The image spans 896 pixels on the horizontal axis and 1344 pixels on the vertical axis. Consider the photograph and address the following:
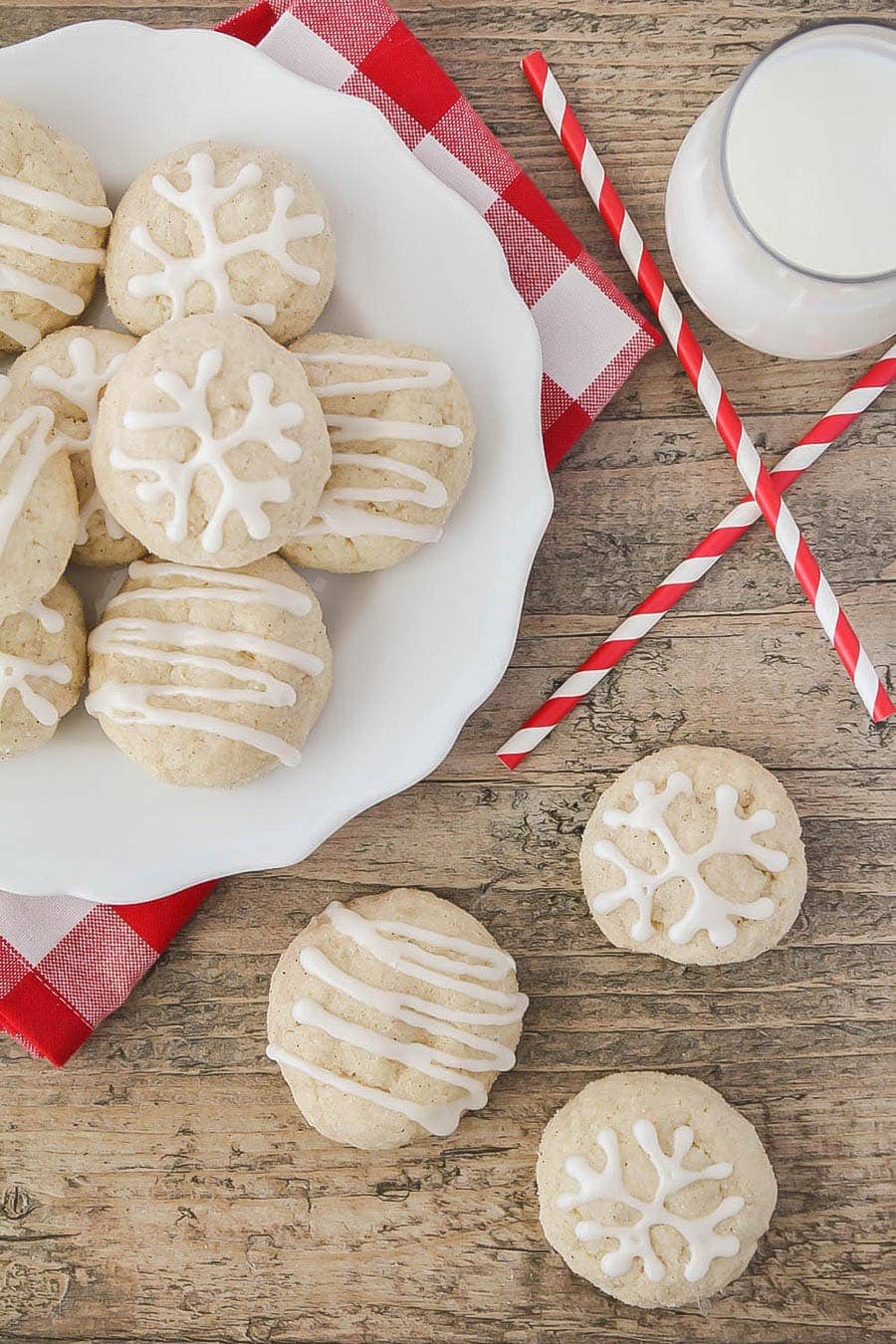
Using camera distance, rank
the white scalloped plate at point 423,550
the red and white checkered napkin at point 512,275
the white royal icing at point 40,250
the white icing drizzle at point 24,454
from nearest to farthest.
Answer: the white icing drizzle at point 24,454 → the white royal icing at point 40,250 → the white scalloped plate at point 423,550 → the red and white checkered napkin at point 512,275

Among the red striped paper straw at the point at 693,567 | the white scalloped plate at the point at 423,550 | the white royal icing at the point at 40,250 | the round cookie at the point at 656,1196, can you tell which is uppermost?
the white royal icing at the point at 40,250

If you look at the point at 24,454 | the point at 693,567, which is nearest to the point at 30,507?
the point at 24,454

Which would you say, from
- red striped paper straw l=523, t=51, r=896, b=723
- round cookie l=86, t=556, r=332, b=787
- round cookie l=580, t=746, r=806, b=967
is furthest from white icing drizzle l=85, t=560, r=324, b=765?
red striped paper straw l=523, t=51, r=896, b=723

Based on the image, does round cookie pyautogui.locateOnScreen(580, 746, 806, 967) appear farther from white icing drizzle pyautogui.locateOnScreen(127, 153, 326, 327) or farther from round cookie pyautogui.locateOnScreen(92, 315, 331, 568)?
white icing drizzle pyautogui.locateOnScreen(127, 153, 326, 327)

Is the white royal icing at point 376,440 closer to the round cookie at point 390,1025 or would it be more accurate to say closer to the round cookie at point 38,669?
the round cookie at point 38,669

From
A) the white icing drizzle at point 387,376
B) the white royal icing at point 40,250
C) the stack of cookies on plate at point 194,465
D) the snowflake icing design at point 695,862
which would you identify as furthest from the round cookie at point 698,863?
the white royal icing at point 40,250

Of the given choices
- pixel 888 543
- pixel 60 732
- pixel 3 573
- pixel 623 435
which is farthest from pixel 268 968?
pixel 888 543

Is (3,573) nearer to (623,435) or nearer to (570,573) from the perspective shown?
(570,573)
